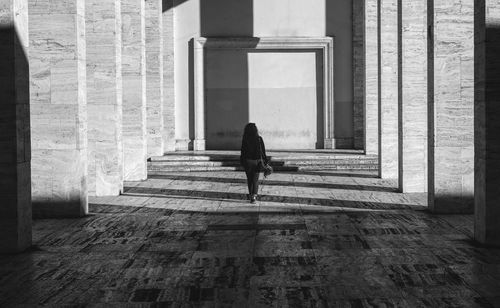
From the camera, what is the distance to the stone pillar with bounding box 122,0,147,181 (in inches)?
734

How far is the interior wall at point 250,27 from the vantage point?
27453 millimetres

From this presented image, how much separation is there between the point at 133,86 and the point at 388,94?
635cm

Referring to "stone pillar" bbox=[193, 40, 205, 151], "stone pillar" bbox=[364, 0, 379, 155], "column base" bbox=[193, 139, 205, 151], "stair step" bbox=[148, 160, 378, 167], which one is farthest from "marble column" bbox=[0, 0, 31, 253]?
"stone pillar" bbox=[193, 40, 205, 151]

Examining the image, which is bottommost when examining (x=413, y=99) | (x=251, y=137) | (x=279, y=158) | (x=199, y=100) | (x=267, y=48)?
(x=279, y=158)

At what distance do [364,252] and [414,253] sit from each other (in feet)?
1.93

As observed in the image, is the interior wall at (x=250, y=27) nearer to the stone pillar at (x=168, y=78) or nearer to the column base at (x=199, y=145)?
the stone pillar at (x=168, y=78)

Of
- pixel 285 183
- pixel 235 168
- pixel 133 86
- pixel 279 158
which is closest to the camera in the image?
pixel 285 183

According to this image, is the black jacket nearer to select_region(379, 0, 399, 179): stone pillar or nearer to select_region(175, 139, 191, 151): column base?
select_region(379, 0, 399, 179): stone pillar

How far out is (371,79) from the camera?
2177cm

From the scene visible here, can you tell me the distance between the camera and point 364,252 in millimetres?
9094

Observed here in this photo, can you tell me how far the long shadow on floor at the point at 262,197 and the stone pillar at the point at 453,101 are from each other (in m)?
1.01

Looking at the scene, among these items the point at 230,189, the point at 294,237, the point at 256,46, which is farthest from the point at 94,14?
the point at 256,46

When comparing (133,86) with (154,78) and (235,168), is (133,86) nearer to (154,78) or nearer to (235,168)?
(235,168)

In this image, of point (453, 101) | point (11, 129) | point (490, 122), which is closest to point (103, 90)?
point (11, 129)
